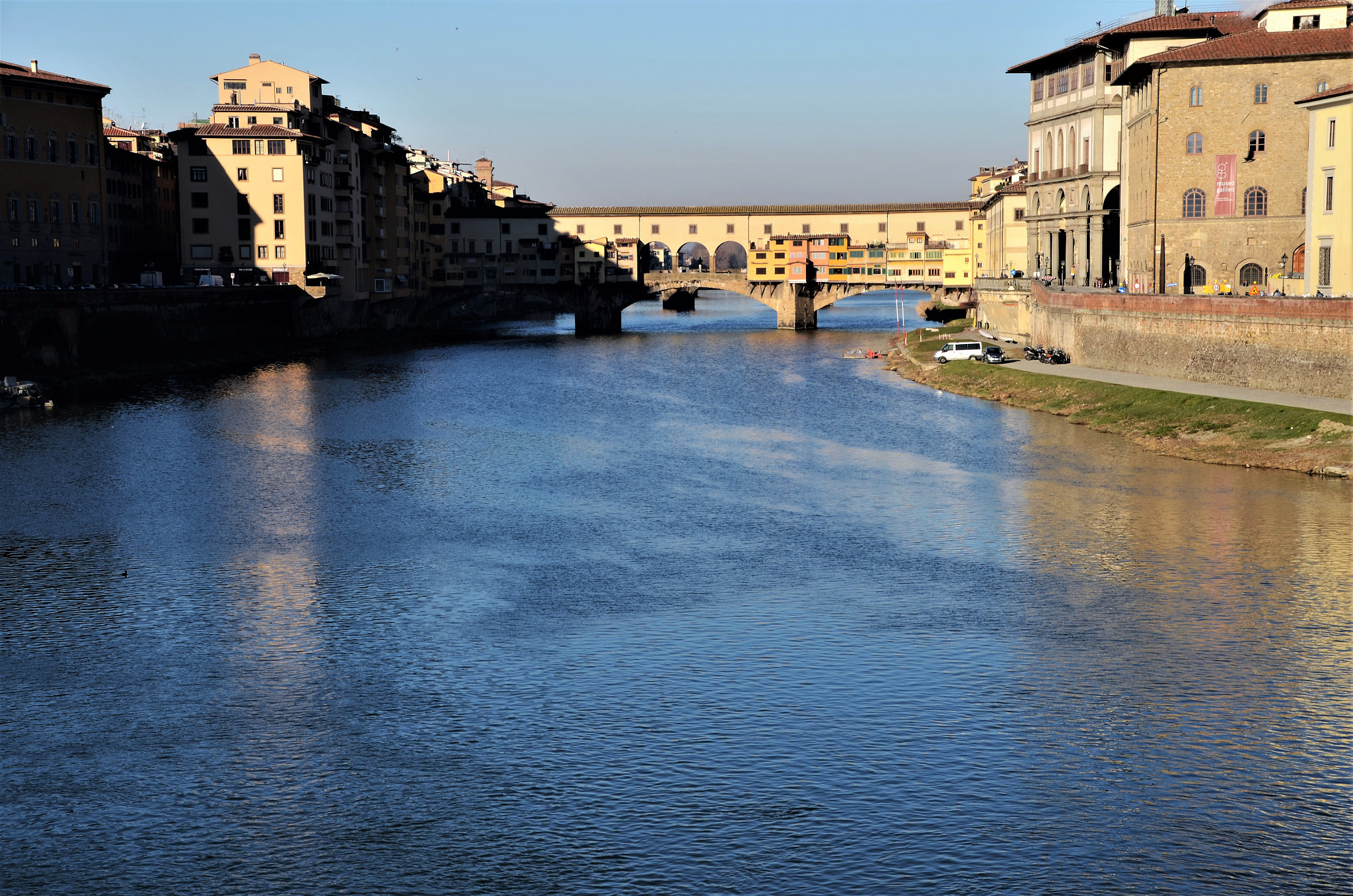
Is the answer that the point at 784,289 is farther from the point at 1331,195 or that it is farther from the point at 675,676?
the point at 675,676

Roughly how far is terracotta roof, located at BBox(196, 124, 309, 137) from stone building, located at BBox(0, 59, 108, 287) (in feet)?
30.8

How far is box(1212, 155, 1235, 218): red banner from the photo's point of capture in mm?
68688

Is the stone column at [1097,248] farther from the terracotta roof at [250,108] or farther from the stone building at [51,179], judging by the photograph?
the stone building at [51,179]

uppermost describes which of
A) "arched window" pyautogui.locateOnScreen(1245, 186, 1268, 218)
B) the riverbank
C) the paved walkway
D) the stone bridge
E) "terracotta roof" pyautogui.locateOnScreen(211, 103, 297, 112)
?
"terracotta roof" pyautogui.locateOnScreen(211, 103, 297, 112)

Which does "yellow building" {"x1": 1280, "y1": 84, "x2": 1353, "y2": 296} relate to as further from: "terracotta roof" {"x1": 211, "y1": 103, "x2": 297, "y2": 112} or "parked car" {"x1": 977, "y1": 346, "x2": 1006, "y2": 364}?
"terracotta roof" {"x1": 211, "y1": 103, "x2": 297, "y2": 112}

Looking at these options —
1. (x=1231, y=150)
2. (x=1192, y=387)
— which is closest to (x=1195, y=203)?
(x=1231, y=150)

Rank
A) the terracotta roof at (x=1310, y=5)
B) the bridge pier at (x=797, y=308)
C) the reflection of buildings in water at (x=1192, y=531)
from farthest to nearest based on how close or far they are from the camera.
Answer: the bridge pier at (x=797, y=308) < the terracotta roof at (x=1310, y=5) < the reflection of buildings in water at (x=1192, y=531)

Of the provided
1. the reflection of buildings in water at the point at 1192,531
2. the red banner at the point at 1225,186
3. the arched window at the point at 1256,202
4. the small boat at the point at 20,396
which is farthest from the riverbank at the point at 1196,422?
the small boat at the point at 20,396

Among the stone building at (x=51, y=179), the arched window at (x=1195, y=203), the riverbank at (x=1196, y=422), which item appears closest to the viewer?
the riverbank at (x=1196, y=422)

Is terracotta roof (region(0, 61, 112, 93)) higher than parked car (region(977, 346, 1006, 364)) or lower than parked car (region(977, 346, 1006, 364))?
higher

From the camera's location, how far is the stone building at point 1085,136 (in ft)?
259

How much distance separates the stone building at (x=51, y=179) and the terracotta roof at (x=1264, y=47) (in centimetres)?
6370

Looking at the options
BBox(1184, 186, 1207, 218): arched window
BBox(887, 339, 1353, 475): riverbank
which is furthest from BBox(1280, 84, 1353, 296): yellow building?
BBox(1184, 186, 1207, 218): arched window

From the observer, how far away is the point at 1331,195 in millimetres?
56062
